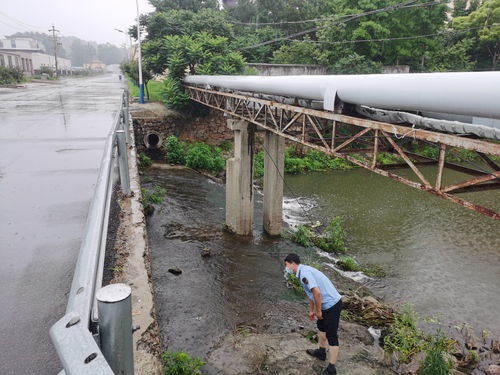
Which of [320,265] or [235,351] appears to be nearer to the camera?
[235,351]

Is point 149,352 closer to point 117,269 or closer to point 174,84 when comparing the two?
point 117,269

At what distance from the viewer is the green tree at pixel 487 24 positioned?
954 inches

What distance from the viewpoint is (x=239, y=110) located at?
1170cm

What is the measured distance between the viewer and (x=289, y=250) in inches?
433

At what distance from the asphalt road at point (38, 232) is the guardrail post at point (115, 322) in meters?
1.43

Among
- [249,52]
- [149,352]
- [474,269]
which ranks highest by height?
[249,52]

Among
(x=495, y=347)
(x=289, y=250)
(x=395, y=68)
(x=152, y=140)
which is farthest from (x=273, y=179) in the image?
(x=395, y=68)

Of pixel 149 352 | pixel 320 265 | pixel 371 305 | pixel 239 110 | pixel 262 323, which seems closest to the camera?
pixel 149 352

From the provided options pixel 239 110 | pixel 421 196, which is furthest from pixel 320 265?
pixel 421 196

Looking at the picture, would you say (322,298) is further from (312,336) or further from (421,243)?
(421,243)

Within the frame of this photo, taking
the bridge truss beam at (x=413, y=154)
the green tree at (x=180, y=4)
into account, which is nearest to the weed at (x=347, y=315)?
the bridge truss beam at (x=413, y=154)

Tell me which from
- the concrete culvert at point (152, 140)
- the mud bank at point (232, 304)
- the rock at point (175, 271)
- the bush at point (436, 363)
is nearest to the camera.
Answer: the bush at point (436, 363)

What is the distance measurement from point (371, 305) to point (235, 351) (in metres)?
3.37

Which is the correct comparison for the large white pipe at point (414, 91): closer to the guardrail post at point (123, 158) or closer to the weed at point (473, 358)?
the guardrail post at point (123, 158)
